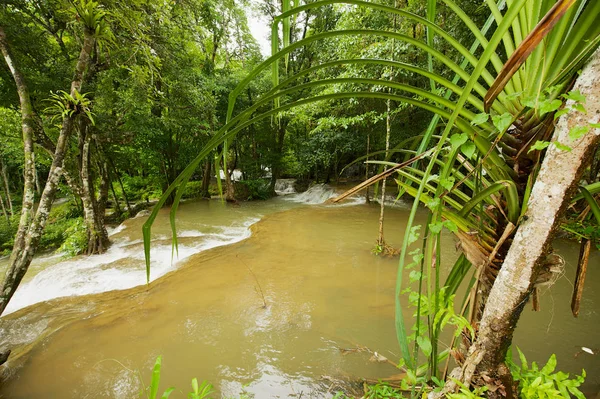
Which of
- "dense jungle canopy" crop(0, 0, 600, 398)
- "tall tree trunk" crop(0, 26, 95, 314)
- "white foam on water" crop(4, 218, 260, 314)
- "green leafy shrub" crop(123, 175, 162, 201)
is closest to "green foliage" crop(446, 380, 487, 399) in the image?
"dense jungle canopy" crop(0, 0, 600, 398)

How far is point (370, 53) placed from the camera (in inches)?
225

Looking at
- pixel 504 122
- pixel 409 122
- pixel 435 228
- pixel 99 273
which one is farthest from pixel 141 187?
pixel 504 122

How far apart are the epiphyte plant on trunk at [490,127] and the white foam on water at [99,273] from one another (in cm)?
303

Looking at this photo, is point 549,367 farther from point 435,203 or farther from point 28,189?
point 28,189

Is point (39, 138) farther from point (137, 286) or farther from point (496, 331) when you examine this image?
point (496, 331)

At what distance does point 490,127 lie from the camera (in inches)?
29.8

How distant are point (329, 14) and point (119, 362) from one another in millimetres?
14155

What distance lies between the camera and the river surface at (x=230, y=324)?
2139 millimetres

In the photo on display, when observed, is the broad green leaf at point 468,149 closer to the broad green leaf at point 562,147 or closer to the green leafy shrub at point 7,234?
the broad green leaf at point 562,147

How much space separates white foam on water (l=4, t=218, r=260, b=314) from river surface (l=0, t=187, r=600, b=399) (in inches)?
1.3

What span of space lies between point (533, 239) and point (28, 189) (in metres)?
4.75

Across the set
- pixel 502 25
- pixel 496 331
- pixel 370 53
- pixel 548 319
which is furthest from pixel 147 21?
pixel 548 319

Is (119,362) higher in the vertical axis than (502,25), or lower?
lower

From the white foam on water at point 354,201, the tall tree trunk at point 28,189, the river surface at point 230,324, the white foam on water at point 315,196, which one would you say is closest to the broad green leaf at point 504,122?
the river surface at point 230,324
